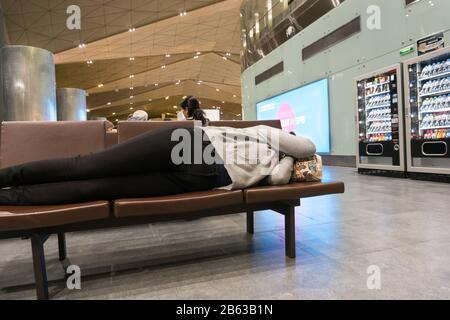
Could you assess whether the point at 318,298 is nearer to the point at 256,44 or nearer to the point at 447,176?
the point at 447,176

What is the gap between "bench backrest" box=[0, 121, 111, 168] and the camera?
226cm

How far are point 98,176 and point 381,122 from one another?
5.27m

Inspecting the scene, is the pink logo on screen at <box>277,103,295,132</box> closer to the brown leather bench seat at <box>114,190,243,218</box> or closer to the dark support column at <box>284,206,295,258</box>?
the dark support column at <box>284,206,295,258</box>

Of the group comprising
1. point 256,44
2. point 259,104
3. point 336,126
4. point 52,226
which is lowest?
point 52,226

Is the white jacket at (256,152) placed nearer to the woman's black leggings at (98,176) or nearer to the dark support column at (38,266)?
the woman's black leggings at (98,176)

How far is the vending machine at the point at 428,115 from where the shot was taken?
429 cm

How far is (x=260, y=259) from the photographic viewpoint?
1.76m

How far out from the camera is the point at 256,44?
11.3m

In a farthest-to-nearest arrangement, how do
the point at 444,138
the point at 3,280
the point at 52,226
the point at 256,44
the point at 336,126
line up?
the point at 256,44 → the point at 336,126 → the point at 444,138 → the point at 3,280 → the point at 52,226

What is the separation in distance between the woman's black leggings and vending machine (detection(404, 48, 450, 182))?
13.5 ft

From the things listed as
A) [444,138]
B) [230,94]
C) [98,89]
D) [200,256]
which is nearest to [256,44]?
[444,138]

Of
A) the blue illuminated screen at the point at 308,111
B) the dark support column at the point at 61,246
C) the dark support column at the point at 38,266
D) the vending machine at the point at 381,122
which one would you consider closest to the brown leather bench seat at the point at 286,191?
the dark support column at the point at 38,266
